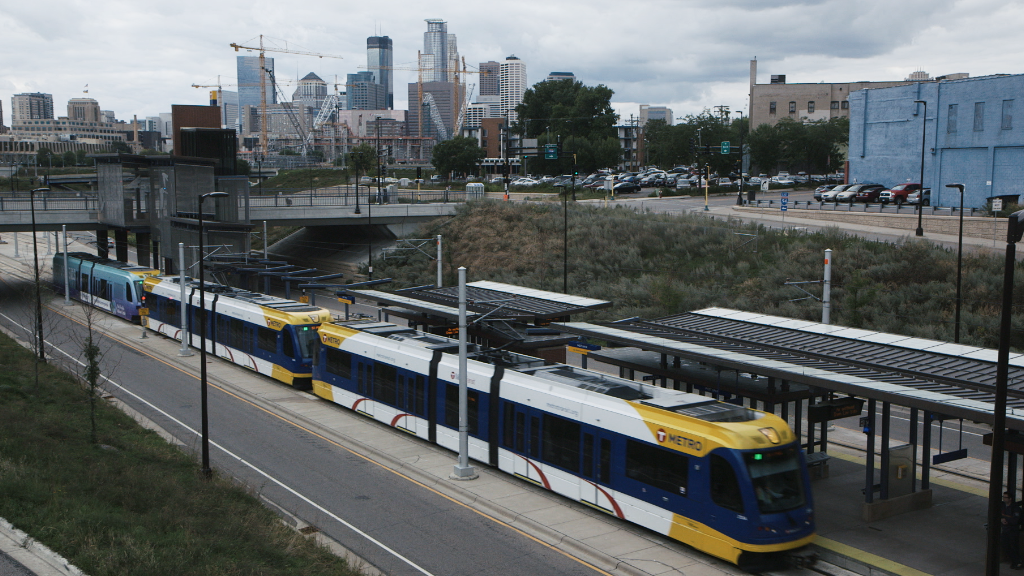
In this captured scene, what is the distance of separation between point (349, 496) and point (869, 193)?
53.7 meters

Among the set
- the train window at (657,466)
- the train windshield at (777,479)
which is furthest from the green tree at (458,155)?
the train windshield at (777,479)

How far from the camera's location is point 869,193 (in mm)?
61281

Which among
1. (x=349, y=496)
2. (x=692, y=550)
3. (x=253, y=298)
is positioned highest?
(x=253, y=298)

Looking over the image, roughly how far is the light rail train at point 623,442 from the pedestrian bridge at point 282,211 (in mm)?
35388

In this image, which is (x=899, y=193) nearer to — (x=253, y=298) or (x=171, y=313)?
(x=253, y=298)

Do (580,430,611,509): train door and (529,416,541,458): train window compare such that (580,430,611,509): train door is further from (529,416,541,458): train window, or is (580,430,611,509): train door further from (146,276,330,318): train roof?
(146,276,330,318): train roof

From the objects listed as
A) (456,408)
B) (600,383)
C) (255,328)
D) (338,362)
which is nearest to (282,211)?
(255,328)

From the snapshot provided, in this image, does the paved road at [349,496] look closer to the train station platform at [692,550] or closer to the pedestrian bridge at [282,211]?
the train station platform at [692,550]

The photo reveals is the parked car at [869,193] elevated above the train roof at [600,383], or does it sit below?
above

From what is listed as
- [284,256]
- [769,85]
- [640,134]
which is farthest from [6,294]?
[640,134]

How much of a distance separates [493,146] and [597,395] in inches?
6047

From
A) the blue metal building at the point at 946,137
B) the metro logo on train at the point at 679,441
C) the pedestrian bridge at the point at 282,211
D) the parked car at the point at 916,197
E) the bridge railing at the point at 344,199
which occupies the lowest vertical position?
the metro logo on train at the point at 679,441

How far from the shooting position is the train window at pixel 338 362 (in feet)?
80.5

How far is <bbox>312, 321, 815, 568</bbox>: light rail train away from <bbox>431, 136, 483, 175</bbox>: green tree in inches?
3689
